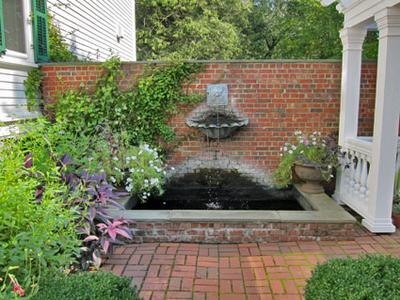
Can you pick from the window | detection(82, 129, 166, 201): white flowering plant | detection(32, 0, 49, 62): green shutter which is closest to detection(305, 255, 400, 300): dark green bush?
detection(82, 129, 166, 201): white flowering plant

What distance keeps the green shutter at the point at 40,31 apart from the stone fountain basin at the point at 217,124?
7.51ft

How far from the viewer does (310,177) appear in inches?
183

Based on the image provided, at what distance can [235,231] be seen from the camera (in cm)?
378

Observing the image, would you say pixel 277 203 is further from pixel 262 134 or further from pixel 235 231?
pixel 235 231

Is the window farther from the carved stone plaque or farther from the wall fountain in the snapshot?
the carved stone plaque

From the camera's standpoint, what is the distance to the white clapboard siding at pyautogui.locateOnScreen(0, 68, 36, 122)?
14.0ft

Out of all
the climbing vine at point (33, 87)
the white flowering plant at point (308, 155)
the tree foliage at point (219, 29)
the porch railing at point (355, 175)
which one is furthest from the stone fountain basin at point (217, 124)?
the tree foliage at point (219, 29)

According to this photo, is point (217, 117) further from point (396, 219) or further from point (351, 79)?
point (396, 219)

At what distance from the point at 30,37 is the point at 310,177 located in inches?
164

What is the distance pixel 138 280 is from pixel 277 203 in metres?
2.74

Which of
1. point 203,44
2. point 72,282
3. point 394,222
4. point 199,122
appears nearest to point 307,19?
point 203,44

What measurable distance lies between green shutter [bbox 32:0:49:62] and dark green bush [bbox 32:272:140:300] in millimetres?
4017

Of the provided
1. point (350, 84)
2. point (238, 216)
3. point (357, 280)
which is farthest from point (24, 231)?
point (350, 84)

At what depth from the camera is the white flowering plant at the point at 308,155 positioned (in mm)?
4645
